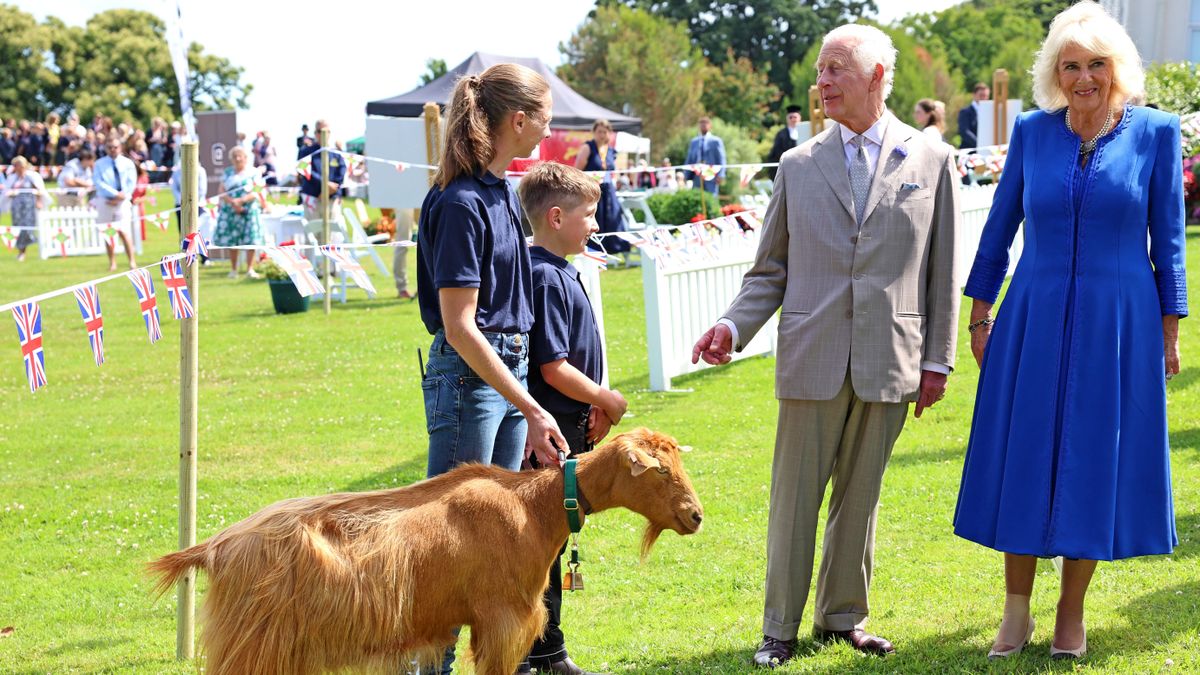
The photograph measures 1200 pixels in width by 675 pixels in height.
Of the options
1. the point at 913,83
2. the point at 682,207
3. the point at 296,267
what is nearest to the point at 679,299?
the point at 296,267

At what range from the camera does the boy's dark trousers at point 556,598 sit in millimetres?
4258

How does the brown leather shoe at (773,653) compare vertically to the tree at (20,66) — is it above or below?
below

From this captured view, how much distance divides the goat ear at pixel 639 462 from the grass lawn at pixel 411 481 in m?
1.21

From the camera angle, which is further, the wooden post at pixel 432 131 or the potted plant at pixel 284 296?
the potted plant at pixel 284 296

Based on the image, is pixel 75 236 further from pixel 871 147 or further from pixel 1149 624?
pixel 1149 624

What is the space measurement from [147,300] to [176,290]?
38cm

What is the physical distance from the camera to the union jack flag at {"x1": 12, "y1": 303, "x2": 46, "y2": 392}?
14.7 feet

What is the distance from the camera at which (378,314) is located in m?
15.6

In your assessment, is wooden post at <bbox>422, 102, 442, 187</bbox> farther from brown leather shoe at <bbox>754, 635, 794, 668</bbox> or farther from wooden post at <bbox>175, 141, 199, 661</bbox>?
brown leather shoe at <bbox>754, 635, 794, 668</bbox>

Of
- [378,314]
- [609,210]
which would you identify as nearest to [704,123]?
[609,210]

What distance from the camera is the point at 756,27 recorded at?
82.8 m

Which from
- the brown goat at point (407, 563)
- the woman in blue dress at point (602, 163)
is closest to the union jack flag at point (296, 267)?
the brown goat at point (407, 563)

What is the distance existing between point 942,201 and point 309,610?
2585 millimetres

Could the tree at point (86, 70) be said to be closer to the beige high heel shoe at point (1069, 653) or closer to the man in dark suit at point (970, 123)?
the man in dark suit at point (970, 123)
